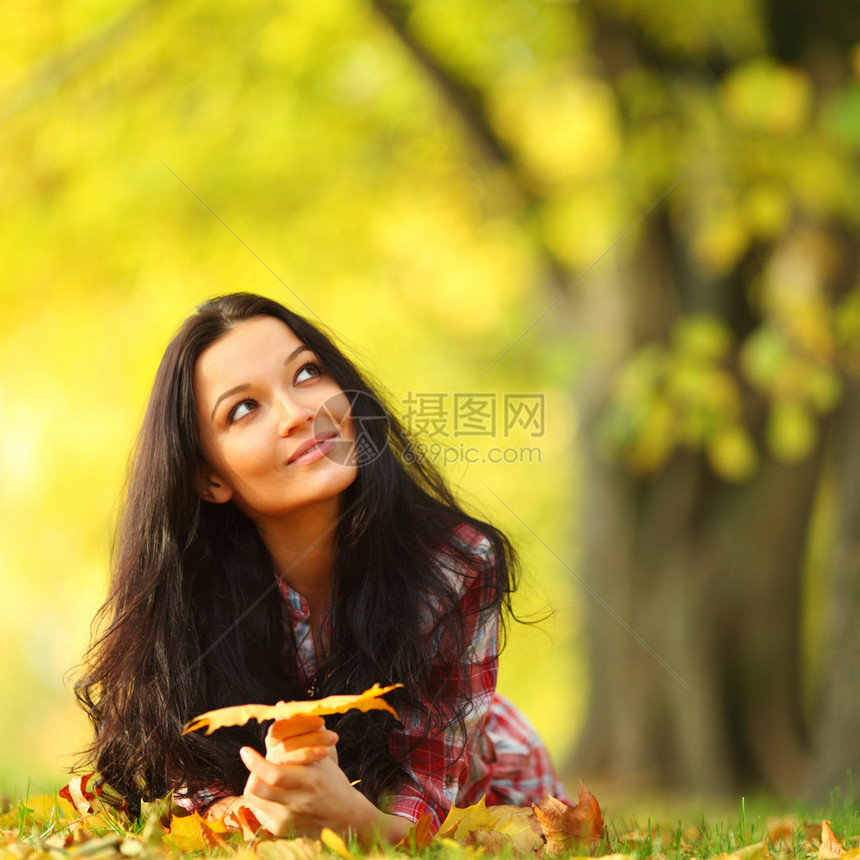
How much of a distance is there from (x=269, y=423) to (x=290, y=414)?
2.5 inches

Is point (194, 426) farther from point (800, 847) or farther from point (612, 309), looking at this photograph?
point (612, 309)

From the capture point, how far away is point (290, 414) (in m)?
2.36

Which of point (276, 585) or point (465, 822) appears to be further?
point (276, 585)

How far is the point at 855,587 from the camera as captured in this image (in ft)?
12.4

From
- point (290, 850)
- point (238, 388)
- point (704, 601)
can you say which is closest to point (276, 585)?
point (238, 388)

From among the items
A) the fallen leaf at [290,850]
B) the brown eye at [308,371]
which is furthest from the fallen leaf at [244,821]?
the brown eye at [308,371]

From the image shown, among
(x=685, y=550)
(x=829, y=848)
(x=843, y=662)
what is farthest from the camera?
(x=685, y=550)

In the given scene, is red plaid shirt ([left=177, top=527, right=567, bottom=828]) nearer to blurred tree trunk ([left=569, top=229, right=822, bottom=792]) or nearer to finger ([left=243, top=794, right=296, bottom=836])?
finger ([left=243, top=794, right=296, bottom=836])

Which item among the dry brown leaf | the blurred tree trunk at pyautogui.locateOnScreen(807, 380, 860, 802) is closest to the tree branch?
the blurred tree trunk at pyautogui.locateOnScreen(807, 380, 860, 802)

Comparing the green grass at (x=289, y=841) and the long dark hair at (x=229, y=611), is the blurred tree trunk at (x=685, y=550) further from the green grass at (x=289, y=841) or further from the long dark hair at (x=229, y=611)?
the long dark hair at (x=229, y=611)

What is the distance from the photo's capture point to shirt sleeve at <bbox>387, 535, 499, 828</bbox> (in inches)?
91.1

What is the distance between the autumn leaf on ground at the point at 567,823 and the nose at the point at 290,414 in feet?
3.44

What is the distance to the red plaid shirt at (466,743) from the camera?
2.32m

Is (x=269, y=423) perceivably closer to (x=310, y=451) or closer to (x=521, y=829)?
(x=310, y=451)
